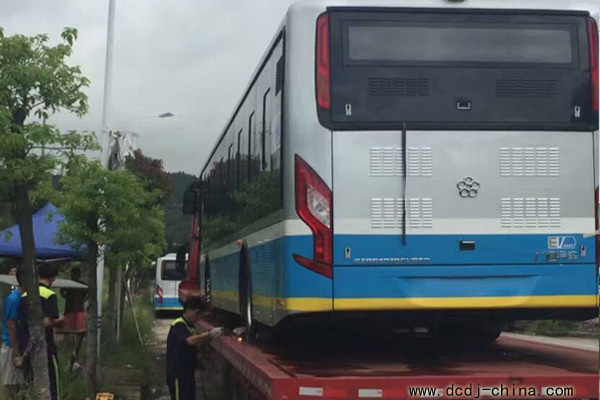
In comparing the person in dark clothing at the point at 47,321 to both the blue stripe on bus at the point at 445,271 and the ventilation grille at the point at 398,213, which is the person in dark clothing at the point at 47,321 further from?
the ventilation grille at the point at 398,213

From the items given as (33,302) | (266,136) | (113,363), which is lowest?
(113,363)

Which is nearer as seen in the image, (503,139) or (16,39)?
(503,139)

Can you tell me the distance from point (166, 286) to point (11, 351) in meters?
30.5

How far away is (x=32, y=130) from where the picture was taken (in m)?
9.37

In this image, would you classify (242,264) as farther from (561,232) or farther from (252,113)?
(561,232)

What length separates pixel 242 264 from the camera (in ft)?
32.9

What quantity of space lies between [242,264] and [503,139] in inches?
150

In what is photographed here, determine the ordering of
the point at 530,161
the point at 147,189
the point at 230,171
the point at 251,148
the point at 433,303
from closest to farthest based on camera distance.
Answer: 1. the point at 433,303
2. the point at 530,161
3. the point at 251,148
4. the point at 230,171
5. the point at 147,189

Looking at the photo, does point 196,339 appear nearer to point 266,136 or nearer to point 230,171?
point 266,136

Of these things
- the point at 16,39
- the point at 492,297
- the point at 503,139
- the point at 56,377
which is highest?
the point at 16,39

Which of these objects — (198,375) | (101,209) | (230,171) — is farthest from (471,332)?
(198,375)

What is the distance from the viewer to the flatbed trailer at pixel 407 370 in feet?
19.3

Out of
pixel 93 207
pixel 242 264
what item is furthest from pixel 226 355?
pixel 93 207

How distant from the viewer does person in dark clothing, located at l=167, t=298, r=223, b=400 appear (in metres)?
9.77
